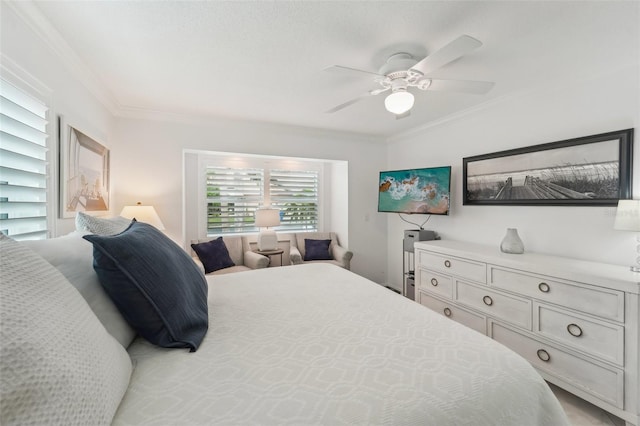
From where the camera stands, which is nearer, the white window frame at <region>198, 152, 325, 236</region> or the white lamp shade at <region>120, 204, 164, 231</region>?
the white lamp shade at <region>120, 204, 164, 231</region>

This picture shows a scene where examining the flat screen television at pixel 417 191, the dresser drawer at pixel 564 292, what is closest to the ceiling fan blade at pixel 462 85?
the flat screen television at pixel 417 191

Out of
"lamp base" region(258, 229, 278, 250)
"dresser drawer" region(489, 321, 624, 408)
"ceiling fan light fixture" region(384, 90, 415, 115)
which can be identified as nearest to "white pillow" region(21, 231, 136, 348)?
"ceiling fan light fixture" region(384, 90, 415, 115)

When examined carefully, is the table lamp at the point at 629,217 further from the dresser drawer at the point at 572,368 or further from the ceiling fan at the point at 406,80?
the ceiling fan at the point at 406,80

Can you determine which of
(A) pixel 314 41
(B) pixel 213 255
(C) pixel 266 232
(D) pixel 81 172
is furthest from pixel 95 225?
(C) pixel 266 232

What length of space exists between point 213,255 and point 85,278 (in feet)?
8.85

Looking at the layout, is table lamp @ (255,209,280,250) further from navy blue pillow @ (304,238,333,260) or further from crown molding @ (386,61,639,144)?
crown molding @ (386,61,639,144)

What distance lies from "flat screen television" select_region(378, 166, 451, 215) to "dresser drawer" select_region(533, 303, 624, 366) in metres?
1.42

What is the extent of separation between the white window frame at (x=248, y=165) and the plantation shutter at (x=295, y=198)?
71 mm

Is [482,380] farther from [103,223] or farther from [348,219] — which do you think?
[348,219]

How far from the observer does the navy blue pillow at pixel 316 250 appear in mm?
4285

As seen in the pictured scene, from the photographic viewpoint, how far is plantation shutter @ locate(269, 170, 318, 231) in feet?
14.9

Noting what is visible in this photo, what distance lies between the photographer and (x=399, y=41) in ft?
5.90

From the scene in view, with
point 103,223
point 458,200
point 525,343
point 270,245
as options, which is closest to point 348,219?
point 270,245

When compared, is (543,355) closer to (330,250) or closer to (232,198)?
(330,250)
